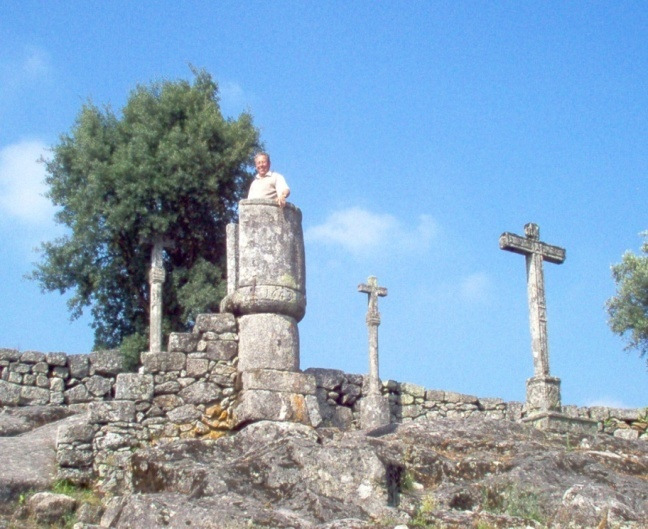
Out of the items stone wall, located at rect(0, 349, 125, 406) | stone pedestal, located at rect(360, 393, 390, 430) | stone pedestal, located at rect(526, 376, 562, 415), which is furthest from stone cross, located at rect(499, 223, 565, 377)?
stone wall, located at rect(0, 349, 125, 406)

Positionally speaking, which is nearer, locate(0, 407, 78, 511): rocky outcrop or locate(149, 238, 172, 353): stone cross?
locate(0, 407, 78, 511): rocky outcrop

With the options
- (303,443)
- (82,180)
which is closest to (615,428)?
(303,443)

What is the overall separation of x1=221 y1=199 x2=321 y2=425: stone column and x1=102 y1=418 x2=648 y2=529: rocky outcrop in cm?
114

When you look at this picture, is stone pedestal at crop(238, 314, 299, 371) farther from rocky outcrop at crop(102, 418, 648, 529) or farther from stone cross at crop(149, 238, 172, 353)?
stone cross at crop(149, 238, 172, 353)

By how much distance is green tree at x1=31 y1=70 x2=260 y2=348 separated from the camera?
2317 cm

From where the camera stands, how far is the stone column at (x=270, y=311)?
38.2 feet

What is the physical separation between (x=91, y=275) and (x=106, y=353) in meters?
7.59

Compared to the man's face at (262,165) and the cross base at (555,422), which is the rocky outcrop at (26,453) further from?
the cross base at (555,422)

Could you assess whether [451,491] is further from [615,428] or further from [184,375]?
[615,428]

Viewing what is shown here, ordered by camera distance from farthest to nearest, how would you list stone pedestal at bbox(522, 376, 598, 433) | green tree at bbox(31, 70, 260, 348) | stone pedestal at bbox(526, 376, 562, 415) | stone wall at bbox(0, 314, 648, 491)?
green tree at bbox(31, 70, 260, 348) → stone pedestal at bbox(526, 376, 562, 415) → stone pedestal at bbox(522, 376, 598, 433) → stone wall at bbox(0, 314, 648, 491)

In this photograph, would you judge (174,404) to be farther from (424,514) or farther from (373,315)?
(373,315)

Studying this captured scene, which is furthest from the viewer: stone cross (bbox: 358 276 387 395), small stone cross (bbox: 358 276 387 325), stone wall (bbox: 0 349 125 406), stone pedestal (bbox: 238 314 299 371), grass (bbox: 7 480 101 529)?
small stone cross (bbox: 358 276 387 325)

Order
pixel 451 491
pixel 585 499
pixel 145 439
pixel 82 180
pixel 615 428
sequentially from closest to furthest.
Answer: pixel 585 499, pixel 451 491, pixel 145 439, pixel 615 428, pixel 82 180

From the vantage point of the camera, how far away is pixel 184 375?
11945 mm
